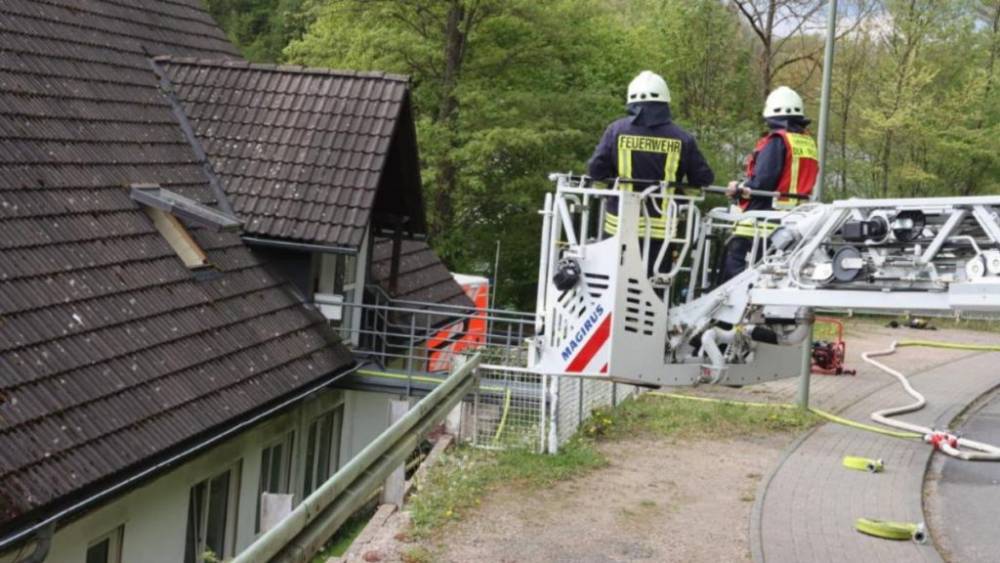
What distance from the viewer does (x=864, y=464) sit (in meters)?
14.4

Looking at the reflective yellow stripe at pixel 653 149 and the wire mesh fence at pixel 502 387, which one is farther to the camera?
the wire mesh fence at pixel 502 387

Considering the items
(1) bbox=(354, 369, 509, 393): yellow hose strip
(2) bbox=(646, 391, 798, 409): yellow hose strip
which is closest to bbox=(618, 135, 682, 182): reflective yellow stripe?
(1) bbox=(354, 369, 509, 393): yellow hose strip

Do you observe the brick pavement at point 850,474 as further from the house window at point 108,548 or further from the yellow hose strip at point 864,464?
the house window at point 108,548

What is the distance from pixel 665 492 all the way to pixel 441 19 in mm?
18031

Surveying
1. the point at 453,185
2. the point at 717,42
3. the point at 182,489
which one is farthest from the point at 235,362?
the point at 717,42

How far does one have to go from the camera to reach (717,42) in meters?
40.8

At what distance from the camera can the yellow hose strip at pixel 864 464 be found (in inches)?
562

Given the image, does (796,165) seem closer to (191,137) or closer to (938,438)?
(938,438)

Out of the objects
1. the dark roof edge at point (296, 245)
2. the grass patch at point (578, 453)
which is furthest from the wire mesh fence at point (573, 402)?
the dark roof edge at point (296, 245)

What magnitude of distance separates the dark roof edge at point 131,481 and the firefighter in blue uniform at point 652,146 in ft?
13.5

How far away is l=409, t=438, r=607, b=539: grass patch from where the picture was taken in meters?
11.7

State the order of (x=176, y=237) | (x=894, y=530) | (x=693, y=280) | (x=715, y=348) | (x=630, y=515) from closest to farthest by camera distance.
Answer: (x=715, y=348) → (x=693, y=280) → (x=894, y=530) → (x=630, y=515) → (x=176, y=237)

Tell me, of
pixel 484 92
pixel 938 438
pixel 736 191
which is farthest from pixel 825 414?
pixel 484 92

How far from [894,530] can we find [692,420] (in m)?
5.52
